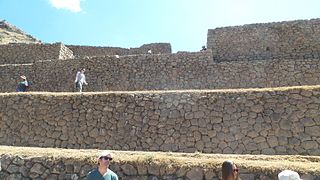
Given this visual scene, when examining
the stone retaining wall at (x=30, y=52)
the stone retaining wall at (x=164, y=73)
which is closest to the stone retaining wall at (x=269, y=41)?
the stone retaining wall at (x=164, y=73)

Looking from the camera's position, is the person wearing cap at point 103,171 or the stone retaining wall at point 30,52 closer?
the person wearing cap at point 103,171

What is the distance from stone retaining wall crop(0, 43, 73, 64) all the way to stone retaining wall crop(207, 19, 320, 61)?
7.61 meters

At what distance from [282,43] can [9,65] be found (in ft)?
41.3

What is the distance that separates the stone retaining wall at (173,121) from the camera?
10203 millimetres

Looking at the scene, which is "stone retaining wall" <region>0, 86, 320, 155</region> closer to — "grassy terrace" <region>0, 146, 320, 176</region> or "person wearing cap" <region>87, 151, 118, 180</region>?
"grassy terrace" <region>0, 146, 320, 176</region>

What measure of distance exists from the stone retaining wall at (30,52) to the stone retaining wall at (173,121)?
8.32 meters

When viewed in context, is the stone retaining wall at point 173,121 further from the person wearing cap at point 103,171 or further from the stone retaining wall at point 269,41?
the stone retaining wall at point 269,41

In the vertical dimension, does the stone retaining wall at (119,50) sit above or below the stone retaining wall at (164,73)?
above

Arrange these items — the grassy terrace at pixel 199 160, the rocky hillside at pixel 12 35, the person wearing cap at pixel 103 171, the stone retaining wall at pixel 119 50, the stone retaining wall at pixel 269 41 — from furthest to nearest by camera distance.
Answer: the rocky hillside at pixel 12 35 < the stone retaining wall at pixel 119 50 < the stone retaining wall at pixel 269 41 < the grassy terrace at pixel 199 160 < the person wearing cap at pixel 103 171

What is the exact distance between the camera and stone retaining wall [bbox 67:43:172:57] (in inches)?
904

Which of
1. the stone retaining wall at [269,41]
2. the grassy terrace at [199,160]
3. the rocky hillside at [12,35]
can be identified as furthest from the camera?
the rocky hillside at [12,35]

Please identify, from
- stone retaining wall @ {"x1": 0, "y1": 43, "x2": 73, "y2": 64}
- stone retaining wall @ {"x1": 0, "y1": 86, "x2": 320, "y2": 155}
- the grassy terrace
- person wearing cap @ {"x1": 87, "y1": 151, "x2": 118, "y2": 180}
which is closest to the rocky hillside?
stone retaining wall @ {"x1": 0, "y1": 43, "x2": 73, "y2": 64}

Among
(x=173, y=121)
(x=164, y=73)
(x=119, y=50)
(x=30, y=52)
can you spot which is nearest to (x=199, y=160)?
(x=173, y=121)

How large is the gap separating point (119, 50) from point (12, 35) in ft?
44.3
